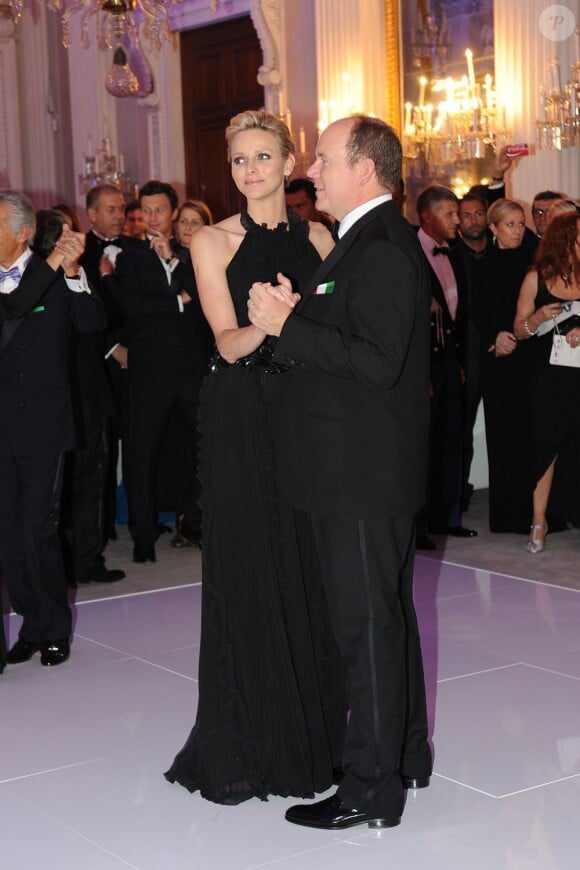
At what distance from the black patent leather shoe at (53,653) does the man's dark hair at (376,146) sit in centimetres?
244

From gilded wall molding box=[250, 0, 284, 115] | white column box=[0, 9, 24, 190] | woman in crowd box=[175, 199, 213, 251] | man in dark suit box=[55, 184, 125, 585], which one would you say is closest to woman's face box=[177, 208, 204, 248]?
woman in crowd box=[175, 199, 213, 251]

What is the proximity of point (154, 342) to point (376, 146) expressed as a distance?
12.1 feet

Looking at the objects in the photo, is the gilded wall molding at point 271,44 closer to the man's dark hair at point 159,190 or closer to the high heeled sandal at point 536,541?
the man's dark hair at point 159,190

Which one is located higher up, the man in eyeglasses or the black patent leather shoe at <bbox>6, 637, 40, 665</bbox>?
the man in eyeglasses

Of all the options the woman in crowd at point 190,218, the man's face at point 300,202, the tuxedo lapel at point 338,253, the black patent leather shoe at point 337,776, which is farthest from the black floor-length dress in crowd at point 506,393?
the tuxedo lapel at point 338,253

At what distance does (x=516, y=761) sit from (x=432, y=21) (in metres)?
7.71

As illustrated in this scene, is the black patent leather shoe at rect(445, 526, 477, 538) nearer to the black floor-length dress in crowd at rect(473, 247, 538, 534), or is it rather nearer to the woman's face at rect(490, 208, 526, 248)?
the black floor-length dress in crowd at rect(473, 247, 538, 534)

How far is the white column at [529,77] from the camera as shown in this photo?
8555 millimetres

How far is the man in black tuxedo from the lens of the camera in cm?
636

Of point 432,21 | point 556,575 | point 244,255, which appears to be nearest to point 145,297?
point 556,575

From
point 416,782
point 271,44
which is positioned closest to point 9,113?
point 271,44

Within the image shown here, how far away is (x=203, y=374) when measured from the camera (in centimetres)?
643

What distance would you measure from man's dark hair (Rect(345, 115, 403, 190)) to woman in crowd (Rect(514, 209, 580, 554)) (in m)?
3.65

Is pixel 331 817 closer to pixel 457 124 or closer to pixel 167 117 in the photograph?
pixel 457 124
